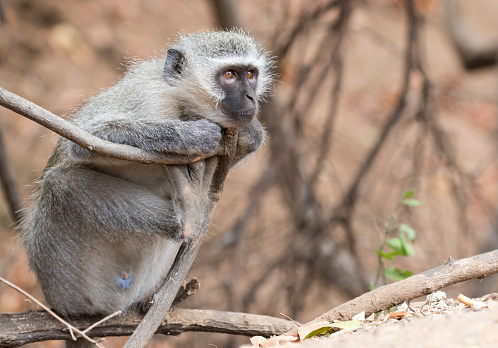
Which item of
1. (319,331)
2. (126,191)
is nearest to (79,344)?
(126,191)

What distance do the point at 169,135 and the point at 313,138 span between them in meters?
4.07

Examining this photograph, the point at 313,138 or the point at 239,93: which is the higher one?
the point at 313,138

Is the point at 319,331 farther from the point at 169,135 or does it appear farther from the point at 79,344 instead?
the point at 79,344

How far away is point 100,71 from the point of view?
31.5 feet

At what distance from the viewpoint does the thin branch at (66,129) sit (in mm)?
2740

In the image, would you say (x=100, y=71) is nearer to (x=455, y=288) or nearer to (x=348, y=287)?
(x=348, y=287)

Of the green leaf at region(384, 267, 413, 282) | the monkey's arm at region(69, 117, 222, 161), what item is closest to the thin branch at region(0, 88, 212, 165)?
the monkey's arm at region(69, 117, 222, 161)

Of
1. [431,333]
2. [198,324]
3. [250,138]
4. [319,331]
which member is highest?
[250,138]

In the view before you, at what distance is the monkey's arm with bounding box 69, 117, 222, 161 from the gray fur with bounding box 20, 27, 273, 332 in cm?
1

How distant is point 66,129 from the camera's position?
2.80m

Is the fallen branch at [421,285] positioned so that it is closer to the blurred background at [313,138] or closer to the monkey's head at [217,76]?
the blurred background at [313,138]

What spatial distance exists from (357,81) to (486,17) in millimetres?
3369

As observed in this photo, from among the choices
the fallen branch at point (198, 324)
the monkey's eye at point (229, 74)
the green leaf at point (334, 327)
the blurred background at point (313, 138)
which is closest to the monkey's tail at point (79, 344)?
the fallen branch at point (198, 324)

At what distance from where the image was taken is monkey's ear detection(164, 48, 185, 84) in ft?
12.9
